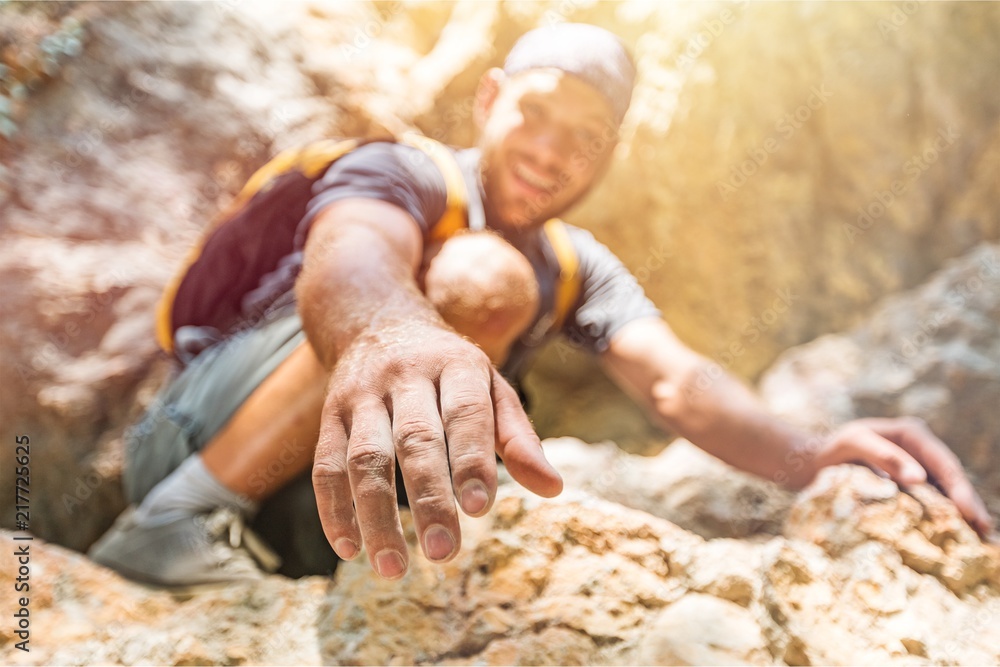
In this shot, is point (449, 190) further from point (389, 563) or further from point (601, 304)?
point (389, 563)

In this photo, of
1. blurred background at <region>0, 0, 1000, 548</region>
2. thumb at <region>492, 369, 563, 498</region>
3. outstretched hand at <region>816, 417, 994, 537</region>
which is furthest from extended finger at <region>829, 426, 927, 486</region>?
thumb at <region>492, 369, 563, 498</region>

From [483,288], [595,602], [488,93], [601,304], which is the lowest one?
[595,602]

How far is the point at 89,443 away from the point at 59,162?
1.54 ft

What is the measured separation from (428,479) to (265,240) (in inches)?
21.6

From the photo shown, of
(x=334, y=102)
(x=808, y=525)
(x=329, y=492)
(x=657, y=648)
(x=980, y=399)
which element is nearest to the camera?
(x=329, y=492)

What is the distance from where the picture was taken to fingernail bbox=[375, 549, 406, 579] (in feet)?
1.47

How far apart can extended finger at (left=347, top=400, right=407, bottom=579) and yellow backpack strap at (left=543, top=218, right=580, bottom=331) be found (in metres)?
0.47

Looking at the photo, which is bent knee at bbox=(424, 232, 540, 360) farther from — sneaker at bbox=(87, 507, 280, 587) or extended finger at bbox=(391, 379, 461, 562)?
sneaker at bbox=(87, 507, 280, 587)

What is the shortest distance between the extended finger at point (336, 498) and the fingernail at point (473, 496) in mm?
89

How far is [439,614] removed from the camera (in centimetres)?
63

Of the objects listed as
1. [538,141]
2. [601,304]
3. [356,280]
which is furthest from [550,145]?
[356,280]

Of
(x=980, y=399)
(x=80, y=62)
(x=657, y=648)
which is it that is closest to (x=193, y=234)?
Result: (x=80, y=62)

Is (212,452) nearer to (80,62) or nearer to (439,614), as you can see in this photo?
(439,614)

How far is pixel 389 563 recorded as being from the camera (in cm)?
45
